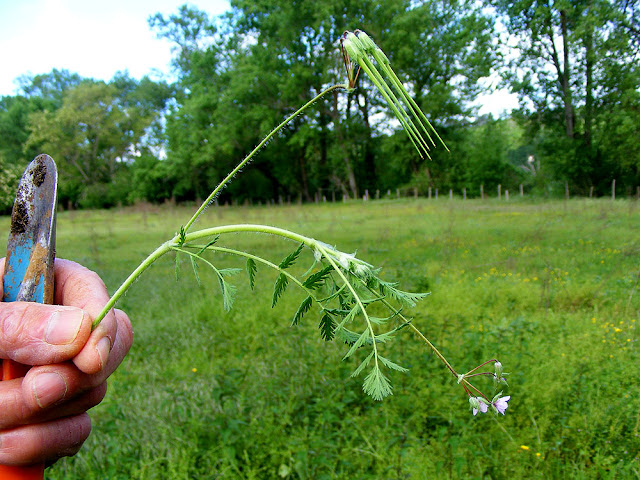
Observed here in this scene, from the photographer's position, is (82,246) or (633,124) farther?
(633,124)

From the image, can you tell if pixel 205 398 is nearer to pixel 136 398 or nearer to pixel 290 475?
pixel 136 398

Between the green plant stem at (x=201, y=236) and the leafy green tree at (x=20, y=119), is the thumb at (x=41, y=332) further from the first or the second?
the leafy green tree at (x=20, y=119)

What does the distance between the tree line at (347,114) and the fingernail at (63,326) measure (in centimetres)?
2141

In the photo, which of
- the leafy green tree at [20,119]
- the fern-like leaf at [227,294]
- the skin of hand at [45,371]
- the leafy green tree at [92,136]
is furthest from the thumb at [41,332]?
the leafy green tree at [20,119]

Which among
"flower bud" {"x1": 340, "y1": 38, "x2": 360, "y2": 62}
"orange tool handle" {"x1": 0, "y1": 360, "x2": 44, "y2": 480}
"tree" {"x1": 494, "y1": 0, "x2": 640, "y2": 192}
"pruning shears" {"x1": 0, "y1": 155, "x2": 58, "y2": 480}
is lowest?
"orange tool handle" {"x1": 0, "y1": 360, "x2": 44, "y2": 480}

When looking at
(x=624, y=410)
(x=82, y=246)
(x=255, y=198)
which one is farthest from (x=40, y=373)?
(x=255, y=198)

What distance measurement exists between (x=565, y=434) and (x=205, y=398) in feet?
9.00

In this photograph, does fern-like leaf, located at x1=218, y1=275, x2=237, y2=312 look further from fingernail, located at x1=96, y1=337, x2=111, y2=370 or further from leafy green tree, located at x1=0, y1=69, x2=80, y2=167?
leafy green tree, located at x1=0, y1=69, x2=80, y2=167

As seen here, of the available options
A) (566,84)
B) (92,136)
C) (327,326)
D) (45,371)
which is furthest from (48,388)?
(92,136)

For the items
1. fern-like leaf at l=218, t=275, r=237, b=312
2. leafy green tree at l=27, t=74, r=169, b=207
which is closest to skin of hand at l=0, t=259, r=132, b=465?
fern-like leaf at l=218, t=275, r=237, b=312

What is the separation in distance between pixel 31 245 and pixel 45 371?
28 cm

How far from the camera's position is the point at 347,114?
37.4 meters

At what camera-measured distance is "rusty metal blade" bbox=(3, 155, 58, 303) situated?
0.96 meters

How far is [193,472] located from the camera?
282 cm
